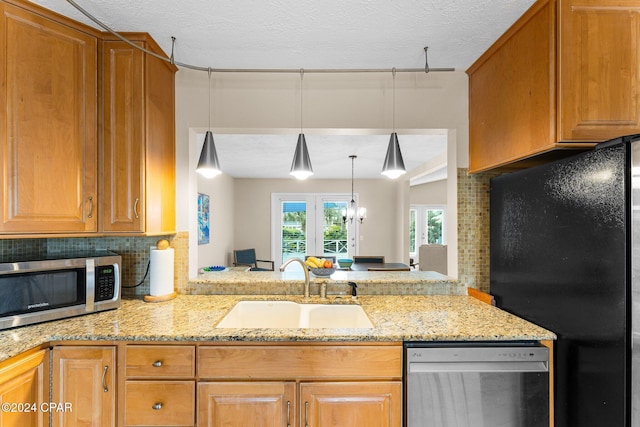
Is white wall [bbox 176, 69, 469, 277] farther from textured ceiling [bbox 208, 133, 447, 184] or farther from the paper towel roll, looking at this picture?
textured ceiling [bbox 208, 133, 447, 184]

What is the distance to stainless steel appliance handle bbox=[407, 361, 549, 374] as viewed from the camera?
4.24 feet

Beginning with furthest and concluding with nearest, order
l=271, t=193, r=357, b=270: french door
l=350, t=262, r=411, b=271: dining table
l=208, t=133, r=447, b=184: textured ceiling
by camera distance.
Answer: l=271, t=193, r=357, b=270: french door
l=350, t=262, r=411, b=271: dining table
l=208, t=133, r=447, b=184: textured ceiling

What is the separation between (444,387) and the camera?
1295mm

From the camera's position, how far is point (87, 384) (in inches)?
52.2

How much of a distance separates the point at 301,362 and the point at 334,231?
5.57m

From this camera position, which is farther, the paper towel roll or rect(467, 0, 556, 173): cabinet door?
the paper towel roll

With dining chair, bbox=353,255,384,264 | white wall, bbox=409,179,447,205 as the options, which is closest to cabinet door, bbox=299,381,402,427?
dining chair, bbox=353,255,384,264

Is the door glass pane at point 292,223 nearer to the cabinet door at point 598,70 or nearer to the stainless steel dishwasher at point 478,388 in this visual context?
the stainless steel dishwasher at point 478,388

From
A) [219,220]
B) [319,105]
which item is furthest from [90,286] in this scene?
[219,220]

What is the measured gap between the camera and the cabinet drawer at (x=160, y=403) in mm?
1318

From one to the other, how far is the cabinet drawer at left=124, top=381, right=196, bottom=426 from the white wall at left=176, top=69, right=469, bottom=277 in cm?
93

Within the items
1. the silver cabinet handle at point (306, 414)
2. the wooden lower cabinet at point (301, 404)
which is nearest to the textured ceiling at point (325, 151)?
the wooden lower cabinet at point (301, 404)

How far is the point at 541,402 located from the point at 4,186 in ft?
7.85

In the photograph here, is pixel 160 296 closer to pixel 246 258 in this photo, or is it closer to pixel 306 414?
pixel 306 414
